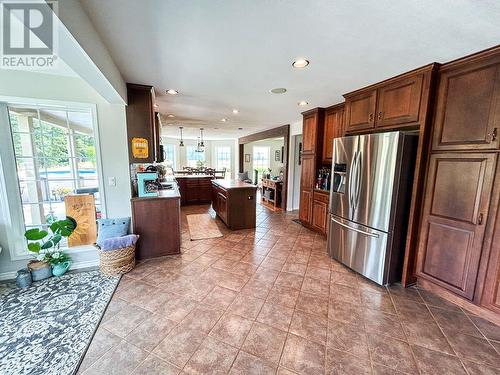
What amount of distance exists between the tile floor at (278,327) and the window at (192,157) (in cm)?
870

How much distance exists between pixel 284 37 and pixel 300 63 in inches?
18.9

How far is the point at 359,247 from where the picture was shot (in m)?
2.62

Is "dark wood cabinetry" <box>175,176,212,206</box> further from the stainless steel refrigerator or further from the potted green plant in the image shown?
the stainless steel refrigerator

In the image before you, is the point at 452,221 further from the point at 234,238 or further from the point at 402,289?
the point at 234,238

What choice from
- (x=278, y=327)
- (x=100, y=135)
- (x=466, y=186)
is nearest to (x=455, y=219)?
(x=466, y=186)

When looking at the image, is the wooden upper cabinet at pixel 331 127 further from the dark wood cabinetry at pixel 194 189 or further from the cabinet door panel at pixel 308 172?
the dark wood cabinetry at pixel 194 189

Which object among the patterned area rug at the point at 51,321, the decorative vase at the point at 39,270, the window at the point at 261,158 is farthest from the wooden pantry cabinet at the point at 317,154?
the window at the point at 261,158

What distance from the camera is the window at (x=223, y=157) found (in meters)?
11.5

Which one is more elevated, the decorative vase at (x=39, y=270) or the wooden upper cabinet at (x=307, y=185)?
the wooden upper cabinet at (x=307, y=185)

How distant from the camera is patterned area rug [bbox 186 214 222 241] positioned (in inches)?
155

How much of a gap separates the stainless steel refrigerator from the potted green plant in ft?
11.7

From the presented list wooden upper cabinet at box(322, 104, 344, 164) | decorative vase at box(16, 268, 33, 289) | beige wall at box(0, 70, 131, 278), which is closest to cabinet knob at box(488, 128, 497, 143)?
wooden upper cabinet at box(322, 104, 344, 164)

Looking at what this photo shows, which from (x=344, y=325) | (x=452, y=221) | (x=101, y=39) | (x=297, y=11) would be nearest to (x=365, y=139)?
Answer: (x=452, y=221)

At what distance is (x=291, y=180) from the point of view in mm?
5656
